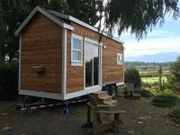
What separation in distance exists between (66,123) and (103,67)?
403 cm

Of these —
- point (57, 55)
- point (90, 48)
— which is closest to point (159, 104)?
point (90, 48)

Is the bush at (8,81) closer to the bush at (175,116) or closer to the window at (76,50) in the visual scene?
the window at (76,50)

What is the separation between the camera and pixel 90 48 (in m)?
7.80

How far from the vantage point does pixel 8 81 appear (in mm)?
8750

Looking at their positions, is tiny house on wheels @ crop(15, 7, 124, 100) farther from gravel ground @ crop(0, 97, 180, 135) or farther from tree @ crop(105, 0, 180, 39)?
tree @ crop(105, 0, 180, 39)

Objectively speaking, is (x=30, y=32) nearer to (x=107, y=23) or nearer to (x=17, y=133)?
(x=17, y=133)

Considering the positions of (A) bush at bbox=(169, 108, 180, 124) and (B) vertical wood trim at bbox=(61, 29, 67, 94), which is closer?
(A) bush at bbox=(169, 108, 180, 124)

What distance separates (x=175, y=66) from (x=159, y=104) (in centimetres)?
874

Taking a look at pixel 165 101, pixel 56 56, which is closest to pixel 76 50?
pixel 56 56

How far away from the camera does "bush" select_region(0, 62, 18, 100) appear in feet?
28.5

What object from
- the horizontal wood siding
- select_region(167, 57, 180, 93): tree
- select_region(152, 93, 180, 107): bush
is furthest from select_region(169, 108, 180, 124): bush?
select_region(167, 57, 180, 93): tree

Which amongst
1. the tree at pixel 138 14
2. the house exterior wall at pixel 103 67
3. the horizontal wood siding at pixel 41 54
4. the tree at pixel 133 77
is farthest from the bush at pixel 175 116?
the tree at pixel 133 77

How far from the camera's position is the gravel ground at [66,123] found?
4.55 m

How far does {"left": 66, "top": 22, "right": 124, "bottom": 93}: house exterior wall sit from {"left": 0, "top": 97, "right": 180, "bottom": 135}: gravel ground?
99cm
